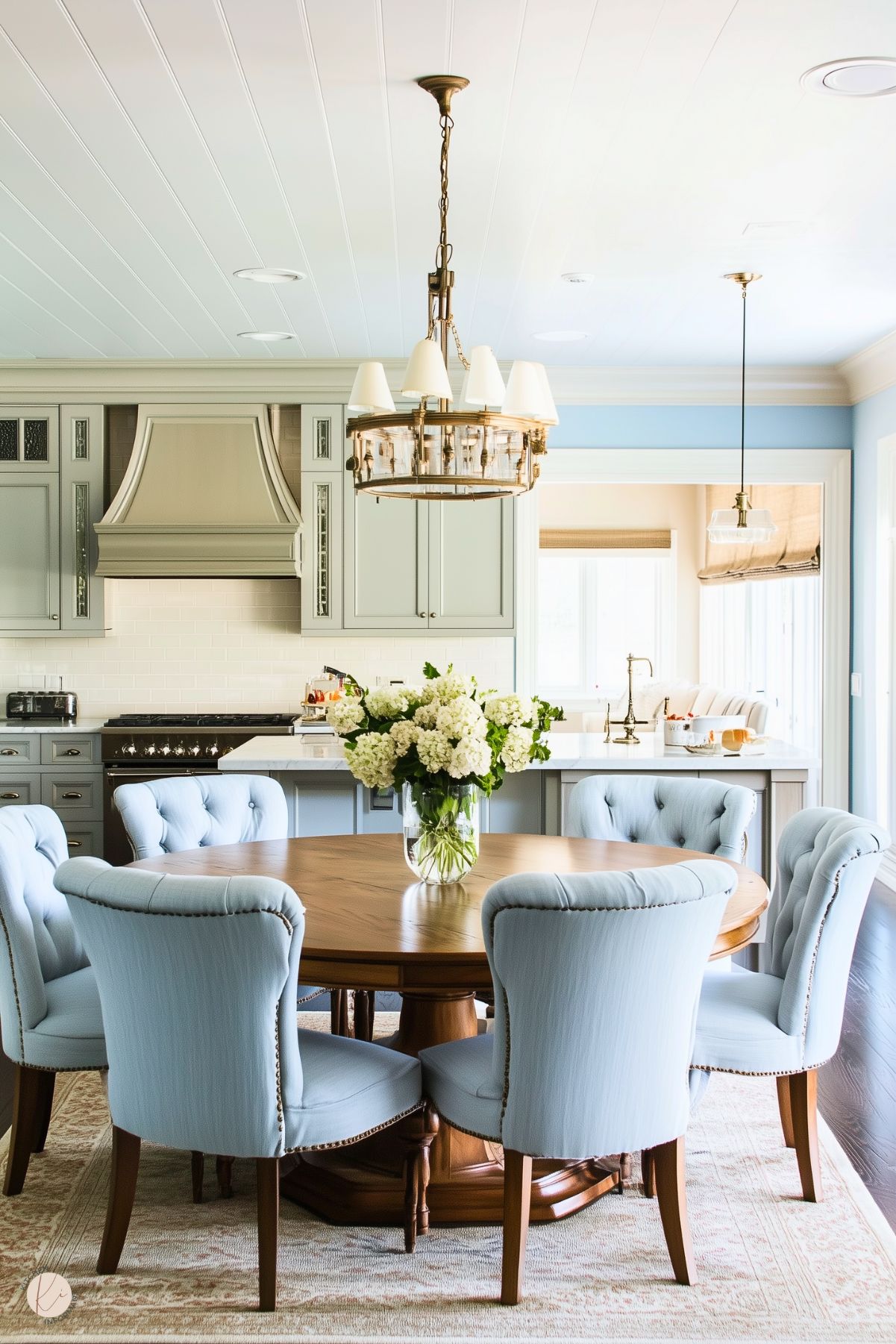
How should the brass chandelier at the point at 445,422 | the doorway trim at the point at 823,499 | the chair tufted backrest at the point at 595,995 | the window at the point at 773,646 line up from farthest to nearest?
1. the window at the point at 773,646
2. the doorway trim at the point at 823,499
3. the brass chandelier at the point at 445,422
4. the chair tufted backrest at the point at 595,995

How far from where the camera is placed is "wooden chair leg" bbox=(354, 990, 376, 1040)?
3246mm

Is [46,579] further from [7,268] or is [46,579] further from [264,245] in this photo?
[264,245]

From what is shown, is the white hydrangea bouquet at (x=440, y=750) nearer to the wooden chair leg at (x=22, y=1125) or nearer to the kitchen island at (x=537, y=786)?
the wooden chair leg at (x=22, y=1125)

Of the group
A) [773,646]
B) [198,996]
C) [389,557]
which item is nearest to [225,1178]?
[198,996]

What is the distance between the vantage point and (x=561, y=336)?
539cm

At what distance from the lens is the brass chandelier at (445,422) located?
2.86 m

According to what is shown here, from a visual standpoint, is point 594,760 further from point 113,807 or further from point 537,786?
point 113,807

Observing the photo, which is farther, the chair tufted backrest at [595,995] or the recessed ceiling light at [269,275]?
the recessed ceiling light at [269,275]

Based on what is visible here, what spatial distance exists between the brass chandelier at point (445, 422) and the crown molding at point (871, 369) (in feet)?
9.98

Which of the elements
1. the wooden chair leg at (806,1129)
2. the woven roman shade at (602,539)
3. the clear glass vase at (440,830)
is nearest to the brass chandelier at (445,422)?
the clear glass vase at (440,830)

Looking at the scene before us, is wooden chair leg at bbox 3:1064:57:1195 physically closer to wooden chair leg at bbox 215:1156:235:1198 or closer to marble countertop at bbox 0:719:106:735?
wooden chair leg at bbox 215:1156:235:1198

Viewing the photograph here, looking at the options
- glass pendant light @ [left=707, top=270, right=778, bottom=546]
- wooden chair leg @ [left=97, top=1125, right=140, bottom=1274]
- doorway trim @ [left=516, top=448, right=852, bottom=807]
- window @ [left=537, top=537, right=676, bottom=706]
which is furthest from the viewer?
window @ [left=537, top=537, right=676, bottom=706]

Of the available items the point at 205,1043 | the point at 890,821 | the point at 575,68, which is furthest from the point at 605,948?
the point at 890,821

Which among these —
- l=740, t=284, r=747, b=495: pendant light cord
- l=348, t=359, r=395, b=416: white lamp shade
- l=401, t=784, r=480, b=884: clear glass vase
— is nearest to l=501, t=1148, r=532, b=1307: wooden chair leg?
l=401, t=784, r=480, b=884: clear glass vase
